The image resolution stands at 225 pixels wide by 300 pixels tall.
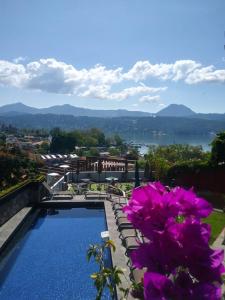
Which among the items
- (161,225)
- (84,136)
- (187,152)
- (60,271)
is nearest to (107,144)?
(84,136)

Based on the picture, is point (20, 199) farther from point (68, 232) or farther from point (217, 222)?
point (217, 222)

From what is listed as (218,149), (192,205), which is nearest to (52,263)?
(218,149)

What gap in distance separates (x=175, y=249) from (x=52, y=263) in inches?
417

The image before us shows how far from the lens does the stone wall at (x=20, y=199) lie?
14.6 metres

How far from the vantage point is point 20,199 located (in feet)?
56.3

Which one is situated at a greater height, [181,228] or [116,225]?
[181,228]

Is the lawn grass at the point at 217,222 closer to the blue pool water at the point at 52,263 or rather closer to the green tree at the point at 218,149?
the blue pool water at the point at 52,263

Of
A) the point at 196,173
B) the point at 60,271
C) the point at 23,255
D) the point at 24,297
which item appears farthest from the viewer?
the point at 196,173

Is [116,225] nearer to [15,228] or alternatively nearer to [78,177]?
[15,228]

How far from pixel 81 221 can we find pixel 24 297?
27.0 ft

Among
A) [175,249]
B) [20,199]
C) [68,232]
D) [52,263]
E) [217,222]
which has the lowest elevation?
[68,232]

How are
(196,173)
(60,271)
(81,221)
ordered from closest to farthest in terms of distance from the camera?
(60,271) < (81,221) < (196,173)

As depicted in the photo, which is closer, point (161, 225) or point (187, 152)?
point (161, 225)

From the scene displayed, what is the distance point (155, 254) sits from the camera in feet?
4.02
